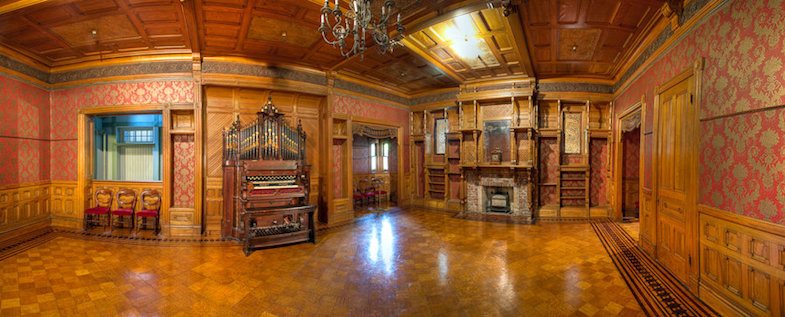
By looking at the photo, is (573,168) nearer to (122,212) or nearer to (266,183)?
(266,183)

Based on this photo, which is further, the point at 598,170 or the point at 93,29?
the point at 598,170

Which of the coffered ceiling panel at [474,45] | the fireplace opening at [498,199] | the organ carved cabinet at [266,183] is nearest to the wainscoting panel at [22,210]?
the organ carved cabinet at [266,183]

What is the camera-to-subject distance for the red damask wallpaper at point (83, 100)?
17.7 ft

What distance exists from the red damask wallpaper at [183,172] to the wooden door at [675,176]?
7329mm

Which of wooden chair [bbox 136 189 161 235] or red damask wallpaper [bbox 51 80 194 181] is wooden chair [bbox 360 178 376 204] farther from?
red damask wallpaper [bbox 51 80 194 181]

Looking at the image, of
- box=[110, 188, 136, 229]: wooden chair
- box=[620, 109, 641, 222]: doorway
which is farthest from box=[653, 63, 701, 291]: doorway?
box=[110, 188, 136, 229]: wooden chair

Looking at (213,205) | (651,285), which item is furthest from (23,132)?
(651,285)

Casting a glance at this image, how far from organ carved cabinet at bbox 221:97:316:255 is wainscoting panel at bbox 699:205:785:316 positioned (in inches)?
195

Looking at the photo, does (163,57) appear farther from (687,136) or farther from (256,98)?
(687,136)

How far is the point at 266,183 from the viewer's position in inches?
198

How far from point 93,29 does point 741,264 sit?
8.24 meters

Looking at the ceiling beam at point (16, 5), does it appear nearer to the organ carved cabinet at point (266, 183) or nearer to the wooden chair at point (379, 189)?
the organ carved cabinet at point (266, 183)

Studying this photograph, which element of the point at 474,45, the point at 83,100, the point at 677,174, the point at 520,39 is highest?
the point at 474,45

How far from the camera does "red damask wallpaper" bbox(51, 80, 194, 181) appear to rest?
5.41 metres
